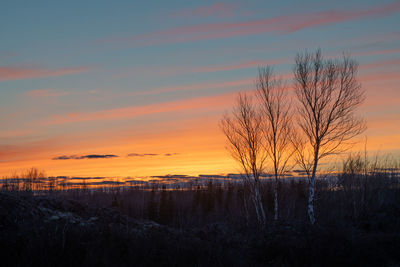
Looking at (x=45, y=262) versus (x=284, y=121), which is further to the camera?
(x=284, y=121)

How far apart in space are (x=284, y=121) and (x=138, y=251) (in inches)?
581

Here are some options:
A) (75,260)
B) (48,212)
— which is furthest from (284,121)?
(75,260)

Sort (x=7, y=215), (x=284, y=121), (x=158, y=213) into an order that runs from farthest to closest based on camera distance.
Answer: (x=158, y=213)
(x=284, y=121)
(x=7, y=215)

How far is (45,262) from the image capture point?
899 cm

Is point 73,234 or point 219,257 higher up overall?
point 73,234

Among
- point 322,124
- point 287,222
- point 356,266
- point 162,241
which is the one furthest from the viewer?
point 322,124

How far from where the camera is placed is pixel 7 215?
1327 cm

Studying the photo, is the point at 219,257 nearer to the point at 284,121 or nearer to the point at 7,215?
the point at 7,215

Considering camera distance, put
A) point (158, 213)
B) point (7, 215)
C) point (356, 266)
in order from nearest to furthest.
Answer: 1. point (356, 266)
2. point (7, 215)
3. point (158, 213)

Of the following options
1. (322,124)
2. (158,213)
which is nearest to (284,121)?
(322,124)

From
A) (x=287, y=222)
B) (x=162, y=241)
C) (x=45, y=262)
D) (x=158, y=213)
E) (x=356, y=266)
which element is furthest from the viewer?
(x=158, y=213)

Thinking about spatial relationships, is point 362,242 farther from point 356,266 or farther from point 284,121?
point 284,121

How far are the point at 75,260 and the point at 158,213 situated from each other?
176 ft

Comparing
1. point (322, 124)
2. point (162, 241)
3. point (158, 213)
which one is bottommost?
point (158, 213)
